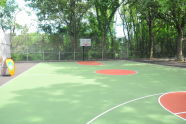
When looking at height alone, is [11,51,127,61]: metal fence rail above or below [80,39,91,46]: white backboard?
below

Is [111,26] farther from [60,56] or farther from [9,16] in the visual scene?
[9,16]

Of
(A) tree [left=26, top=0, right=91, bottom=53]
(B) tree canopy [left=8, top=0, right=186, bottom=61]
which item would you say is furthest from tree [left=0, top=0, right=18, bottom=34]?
(A) tree [left=26, top=0, right=91, bottom=53]

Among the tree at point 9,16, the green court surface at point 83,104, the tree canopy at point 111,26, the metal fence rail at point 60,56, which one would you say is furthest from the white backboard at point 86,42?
the tree at point 9,16

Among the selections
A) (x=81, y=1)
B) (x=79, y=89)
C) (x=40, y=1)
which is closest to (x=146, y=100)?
(x=79, y=89)

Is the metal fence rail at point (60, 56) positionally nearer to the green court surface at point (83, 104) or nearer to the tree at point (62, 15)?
the tree at point (62, 15)

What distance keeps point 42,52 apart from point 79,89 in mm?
10333

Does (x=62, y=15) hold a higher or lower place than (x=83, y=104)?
higher

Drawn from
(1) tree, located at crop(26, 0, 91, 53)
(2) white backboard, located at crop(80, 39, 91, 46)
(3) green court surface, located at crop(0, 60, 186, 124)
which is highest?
(1) tree, located at crop(26, 0, 91, 53)

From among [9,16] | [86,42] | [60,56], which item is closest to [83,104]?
[86,42]

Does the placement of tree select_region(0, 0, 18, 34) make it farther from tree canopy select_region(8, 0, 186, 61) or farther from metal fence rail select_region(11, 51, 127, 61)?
metal fence rail select_region(11, 51, 127, 61)

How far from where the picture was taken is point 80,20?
57.8 feet

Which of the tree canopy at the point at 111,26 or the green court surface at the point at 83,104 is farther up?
the tree canopy at the point at 111,26

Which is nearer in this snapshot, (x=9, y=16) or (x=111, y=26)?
(x=111, y=26)

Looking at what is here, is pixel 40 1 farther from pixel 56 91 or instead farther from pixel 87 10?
pixel 56 91
